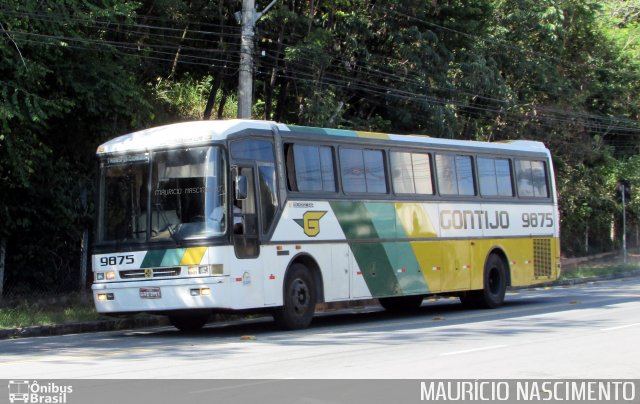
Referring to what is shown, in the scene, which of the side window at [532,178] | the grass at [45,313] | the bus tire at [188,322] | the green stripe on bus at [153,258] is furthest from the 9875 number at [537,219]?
the green stripe on bus at [153,258]

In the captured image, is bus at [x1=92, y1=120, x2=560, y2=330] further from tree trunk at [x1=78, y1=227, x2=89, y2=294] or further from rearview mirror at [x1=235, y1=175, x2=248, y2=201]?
tree trunk at [x1=78, y1=227, x2=89, y2=294]

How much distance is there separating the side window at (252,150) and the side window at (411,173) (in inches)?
144

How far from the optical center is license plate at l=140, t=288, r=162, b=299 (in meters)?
15.1

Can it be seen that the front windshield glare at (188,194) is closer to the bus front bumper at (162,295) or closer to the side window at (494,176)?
the bus front bumper at (162,295)

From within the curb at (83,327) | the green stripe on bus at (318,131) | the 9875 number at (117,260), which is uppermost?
the green stripe on bus at (318,131)

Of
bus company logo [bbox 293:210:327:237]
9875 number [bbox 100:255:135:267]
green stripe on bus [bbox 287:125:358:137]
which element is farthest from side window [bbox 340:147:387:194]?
9875 number [bbox 100:255:135:267]

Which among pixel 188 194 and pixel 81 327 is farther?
pixel 81 327

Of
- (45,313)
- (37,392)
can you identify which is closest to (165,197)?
(45,313)

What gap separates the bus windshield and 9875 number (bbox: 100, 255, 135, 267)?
0.29 m

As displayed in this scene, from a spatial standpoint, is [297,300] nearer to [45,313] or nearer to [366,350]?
[366,350]

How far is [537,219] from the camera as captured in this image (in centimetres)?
2297

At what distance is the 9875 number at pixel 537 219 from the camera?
22531 mm

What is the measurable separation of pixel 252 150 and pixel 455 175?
20.7 ft

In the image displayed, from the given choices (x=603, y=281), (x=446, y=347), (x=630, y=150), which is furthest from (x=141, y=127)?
(x=630, y=150)
